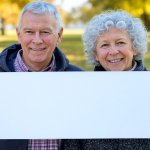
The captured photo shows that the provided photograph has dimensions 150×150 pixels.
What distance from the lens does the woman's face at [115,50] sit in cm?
279

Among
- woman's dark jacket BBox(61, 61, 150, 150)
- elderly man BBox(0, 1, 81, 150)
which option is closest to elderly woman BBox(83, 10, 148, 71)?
elderly man BBox(0, 1, 81, 150)

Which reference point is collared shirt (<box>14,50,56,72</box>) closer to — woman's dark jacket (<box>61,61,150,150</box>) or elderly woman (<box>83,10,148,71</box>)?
elderly woman (<box>83,10,148,71</box>)

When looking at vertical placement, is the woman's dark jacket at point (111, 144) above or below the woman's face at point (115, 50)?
below

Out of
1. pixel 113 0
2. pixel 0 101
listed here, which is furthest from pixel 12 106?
pixel 113 0

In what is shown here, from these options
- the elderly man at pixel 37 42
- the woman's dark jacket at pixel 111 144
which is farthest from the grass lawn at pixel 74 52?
the woman's dark jacket at pixel 111 144

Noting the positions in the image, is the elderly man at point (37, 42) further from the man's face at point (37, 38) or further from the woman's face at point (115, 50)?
the woman's face at point (115, 50)

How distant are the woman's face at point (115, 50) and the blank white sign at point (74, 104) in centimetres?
50

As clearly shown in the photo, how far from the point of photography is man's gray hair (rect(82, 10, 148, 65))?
2838 mm

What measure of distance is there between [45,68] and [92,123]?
91 centimetres

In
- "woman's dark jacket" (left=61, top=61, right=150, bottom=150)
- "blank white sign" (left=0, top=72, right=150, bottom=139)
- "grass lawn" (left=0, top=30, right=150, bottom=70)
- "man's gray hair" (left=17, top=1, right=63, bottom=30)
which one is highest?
"grass lawn" (left=0, top=30, right=150, bottom=70)

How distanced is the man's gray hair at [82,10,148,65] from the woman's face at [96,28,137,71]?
3cm

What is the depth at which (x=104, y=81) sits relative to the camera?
2287 mm

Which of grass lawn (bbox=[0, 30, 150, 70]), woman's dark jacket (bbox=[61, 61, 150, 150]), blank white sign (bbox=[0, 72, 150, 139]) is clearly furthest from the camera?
grass lawn (bbox=[0, 30, 150, 70])

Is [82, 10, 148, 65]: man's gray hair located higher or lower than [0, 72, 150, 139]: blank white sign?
higher
